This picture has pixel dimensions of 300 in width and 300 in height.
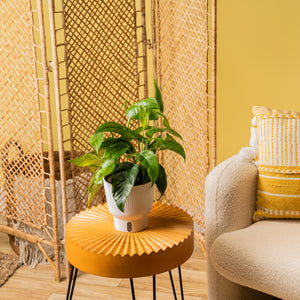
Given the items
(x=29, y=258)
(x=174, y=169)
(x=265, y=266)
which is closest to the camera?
(x=265, y=266)

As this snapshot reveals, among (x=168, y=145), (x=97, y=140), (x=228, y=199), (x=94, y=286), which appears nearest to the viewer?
(x=97, y=140)

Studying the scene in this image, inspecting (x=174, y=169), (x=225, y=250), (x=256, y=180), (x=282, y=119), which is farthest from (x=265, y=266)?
(x=174, y=169)

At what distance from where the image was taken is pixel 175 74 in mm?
2553

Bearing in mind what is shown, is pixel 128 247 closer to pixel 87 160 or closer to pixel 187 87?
pixel 87 160

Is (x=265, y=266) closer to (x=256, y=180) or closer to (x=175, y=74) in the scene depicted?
(x=256, y=180)

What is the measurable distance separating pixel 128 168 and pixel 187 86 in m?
1.10


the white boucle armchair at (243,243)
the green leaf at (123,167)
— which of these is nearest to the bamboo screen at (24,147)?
the green leaf at (123,167)

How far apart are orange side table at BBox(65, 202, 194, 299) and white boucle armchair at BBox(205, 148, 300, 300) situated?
156 mm

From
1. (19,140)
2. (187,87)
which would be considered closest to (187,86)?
(187,87)

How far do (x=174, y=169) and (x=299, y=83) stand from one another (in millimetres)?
885

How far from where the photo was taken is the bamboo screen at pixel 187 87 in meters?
2.38

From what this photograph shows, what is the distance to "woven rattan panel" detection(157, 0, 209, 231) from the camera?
94.0 inches

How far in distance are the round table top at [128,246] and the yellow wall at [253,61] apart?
127 cm

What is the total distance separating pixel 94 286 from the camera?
7.48 feet
